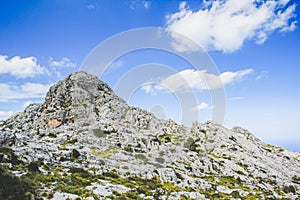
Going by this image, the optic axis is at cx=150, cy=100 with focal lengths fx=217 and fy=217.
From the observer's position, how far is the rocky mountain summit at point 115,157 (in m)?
32.2

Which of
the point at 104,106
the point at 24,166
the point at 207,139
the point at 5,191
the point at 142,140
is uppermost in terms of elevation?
the point at 104,106

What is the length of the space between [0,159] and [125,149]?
3812 cm

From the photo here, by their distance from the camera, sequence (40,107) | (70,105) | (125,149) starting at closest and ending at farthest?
1. (125,149)
2. (70,105)
3. (40,107)

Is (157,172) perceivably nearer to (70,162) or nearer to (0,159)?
(70,162)

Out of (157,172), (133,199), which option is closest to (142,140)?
(157,172)

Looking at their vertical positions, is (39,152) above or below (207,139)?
below

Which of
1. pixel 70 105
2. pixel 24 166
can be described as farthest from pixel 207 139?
pixel 24 166

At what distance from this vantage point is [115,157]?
5944 cm

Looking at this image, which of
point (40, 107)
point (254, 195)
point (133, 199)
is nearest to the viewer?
point (133, 199)

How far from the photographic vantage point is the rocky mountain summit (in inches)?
1268

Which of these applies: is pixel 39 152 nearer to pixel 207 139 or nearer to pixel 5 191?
pixel 5 191

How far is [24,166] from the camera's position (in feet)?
108

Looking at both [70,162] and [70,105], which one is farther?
[70,105]

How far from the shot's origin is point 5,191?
2097 centimetres
